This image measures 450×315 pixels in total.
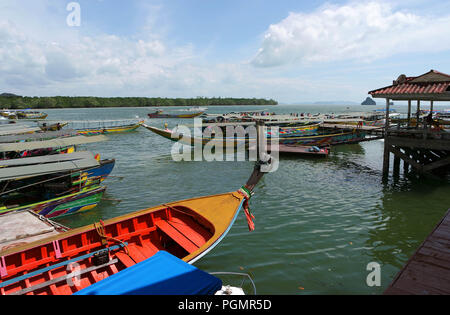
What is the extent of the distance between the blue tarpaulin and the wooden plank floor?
259cm

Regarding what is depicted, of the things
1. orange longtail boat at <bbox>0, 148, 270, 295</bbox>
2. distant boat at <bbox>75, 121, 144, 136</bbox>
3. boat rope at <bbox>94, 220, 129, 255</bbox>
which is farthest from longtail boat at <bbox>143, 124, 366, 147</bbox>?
boat rope at <bbox>94, 220, 129, 255</bbox>

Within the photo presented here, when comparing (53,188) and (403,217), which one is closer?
(403,217)

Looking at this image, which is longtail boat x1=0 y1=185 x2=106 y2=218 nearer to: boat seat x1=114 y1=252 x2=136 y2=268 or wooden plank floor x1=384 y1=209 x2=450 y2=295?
boat seat x1=114 y1=252 x2=136 y2=268

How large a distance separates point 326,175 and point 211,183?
23.2 ft

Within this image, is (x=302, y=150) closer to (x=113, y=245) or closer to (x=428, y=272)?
(x=113, y=245)

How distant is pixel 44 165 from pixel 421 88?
1723 centimetres

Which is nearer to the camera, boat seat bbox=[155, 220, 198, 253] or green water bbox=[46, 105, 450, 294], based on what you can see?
boat seat bbox=[155, 220, 198, 253]

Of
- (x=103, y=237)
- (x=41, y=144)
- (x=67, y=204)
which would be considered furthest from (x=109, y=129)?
(x=103, y=237)

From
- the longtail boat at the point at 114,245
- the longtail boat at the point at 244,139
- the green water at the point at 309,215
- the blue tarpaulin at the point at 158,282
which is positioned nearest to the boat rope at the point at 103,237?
the longtail boat at the point at 114,245

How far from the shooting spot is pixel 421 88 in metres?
14.0

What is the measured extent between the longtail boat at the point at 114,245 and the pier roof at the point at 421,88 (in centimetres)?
1020

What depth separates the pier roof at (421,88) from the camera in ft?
43.8

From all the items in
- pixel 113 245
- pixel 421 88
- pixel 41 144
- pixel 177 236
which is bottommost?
pixel 113 245

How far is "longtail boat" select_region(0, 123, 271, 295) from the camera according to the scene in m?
5.81
